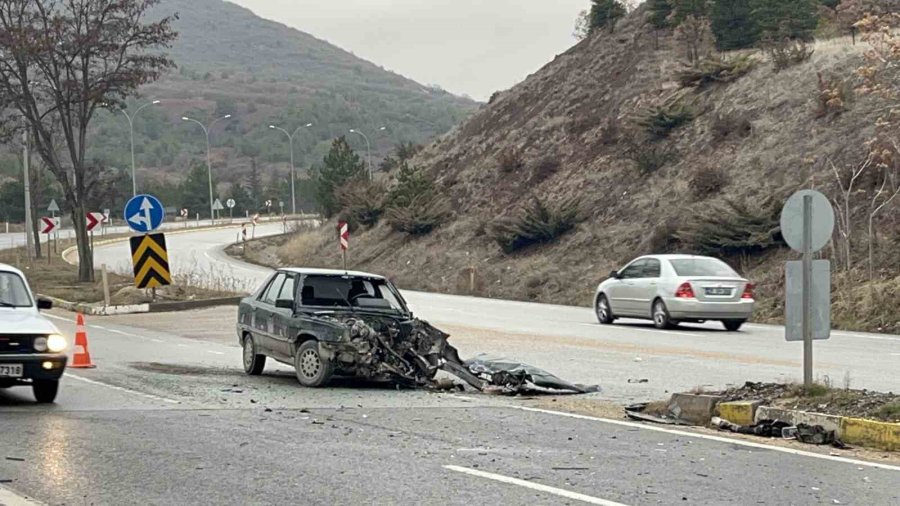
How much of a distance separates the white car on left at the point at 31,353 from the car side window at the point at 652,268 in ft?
48.6

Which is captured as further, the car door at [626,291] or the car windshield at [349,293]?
the car door at [626,291]

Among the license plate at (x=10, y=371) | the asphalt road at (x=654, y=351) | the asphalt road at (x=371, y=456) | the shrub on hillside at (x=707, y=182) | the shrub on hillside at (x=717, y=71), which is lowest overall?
the asphalt road at (x=371, y=456)

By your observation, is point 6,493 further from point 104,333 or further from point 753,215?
point 753,215

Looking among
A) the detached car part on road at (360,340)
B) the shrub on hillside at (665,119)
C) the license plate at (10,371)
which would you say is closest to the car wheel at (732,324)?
the detached car part on road at (360,340)

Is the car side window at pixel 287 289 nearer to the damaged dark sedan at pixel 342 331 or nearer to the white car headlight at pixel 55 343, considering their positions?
the damaged dark sedan at pixel 342 331

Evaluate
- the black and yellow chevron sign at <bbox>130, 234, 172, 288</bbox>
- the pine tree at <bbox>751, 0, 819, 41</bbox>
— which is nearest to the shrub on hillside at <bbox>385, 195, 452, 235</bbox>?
the pine tree at <bbox>751, 0, 819, 41</bbox>

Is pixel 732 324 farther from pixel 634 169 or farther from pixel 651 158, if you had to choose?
pixel 634 169

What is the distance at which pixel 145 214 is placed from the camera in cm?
2875

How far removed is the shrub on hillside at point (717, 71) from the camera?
46.5m

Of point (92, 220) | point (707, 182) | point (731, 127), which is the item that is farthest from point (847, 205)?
point (92, 220)

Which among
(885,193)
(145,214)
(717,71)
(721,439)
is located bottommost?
(721,439)

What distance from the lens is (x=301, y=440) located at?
10844mm

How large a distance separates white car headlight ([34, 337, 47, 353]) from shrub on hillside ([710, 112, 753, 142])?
3265cm

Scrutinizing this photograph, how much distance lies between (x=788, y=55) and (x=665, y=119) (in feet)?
16.3
